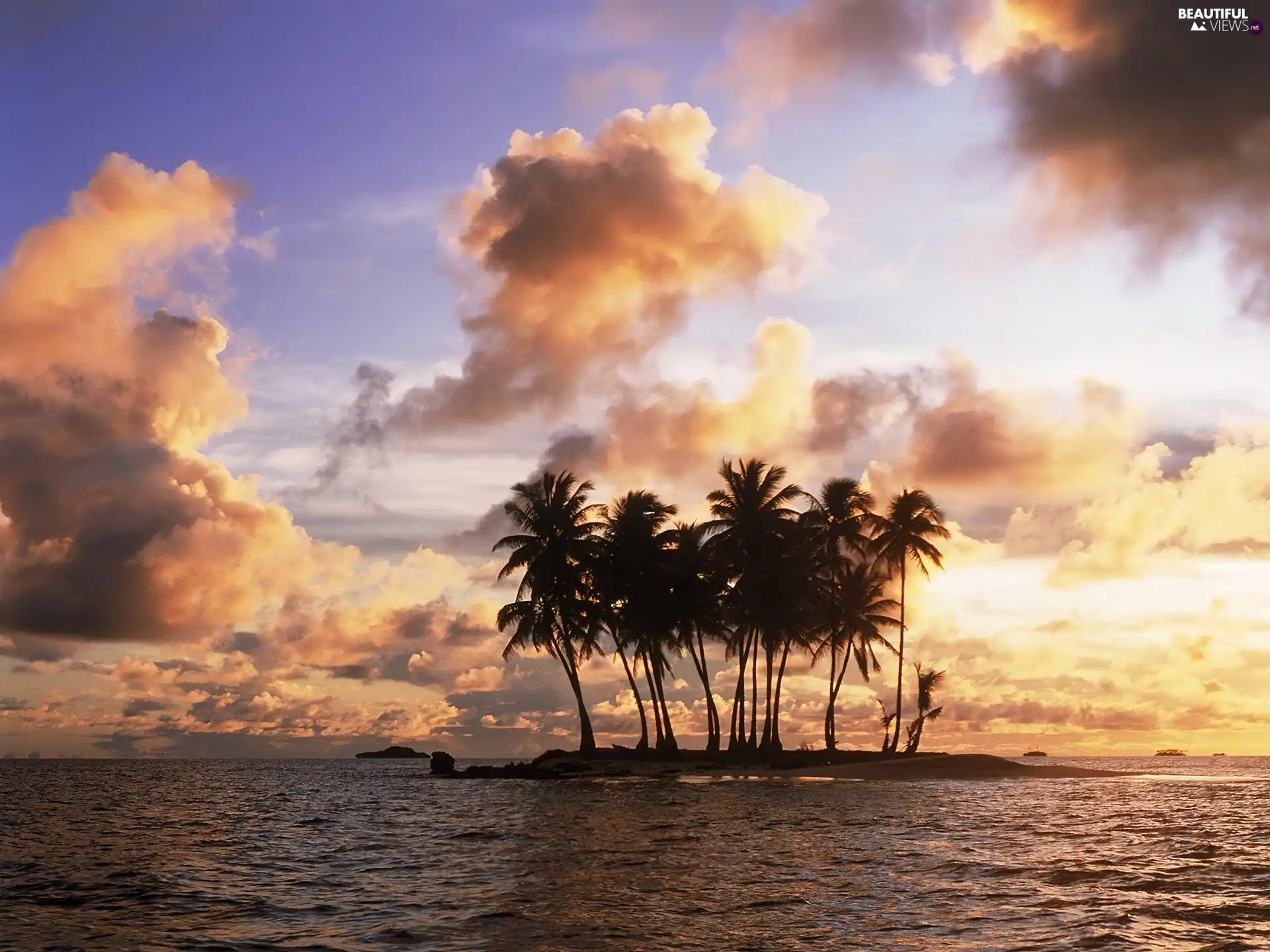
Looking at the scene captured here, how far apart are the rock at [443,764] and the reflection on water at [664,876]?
36963 mm

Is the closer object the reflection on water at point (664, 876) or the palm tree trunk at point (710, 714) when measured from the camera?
the reflection on water at point (664, 876)

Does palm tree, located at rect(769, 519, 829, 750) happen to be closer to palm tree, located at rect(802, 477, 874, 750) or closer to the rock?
palm tree, located at rect(802, 477, 874, 750)

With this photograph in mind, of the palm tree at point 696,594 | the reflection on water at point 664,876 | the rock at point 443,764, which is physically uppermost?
the palm tree at point 696,594

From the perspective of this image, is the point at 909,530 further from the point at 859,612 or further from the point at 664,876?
the point at 664,876

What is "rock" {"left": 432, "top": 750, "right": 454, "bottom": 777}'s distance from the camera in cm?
8088

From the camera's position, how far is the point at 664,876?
21.7m

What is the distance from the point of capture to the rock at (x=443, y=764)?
8088 centimetres

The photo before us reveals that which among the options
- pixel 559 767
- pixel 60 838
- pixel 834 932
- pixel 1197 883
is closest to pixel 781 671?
pixel 559 767

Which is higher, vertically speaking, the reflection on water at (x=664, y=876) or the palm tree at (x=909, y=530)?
the palm tree at (x=909, y=530)

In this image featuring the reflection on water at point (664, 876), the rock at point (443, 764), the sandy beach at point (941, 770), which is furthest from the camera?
the rock at point (443, 764)

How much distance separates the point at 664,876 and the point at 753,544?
142 ft

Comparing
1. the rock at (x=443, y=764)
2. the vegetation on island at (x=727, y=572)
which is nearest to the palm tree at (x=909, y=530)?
the vegetation on island at (x=727, y=572)

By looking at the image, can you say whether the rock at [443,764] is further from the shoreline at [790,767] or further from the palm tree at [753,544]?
the palm tree at [753,544]

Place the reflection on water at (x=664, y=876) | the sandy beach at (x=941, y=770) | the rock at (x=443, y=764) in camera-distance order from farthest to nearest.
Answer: the rock at (x=443, y=764) → the sandy beach at (x=941, y=770) → the reflection on water at (x=664, y=876)
